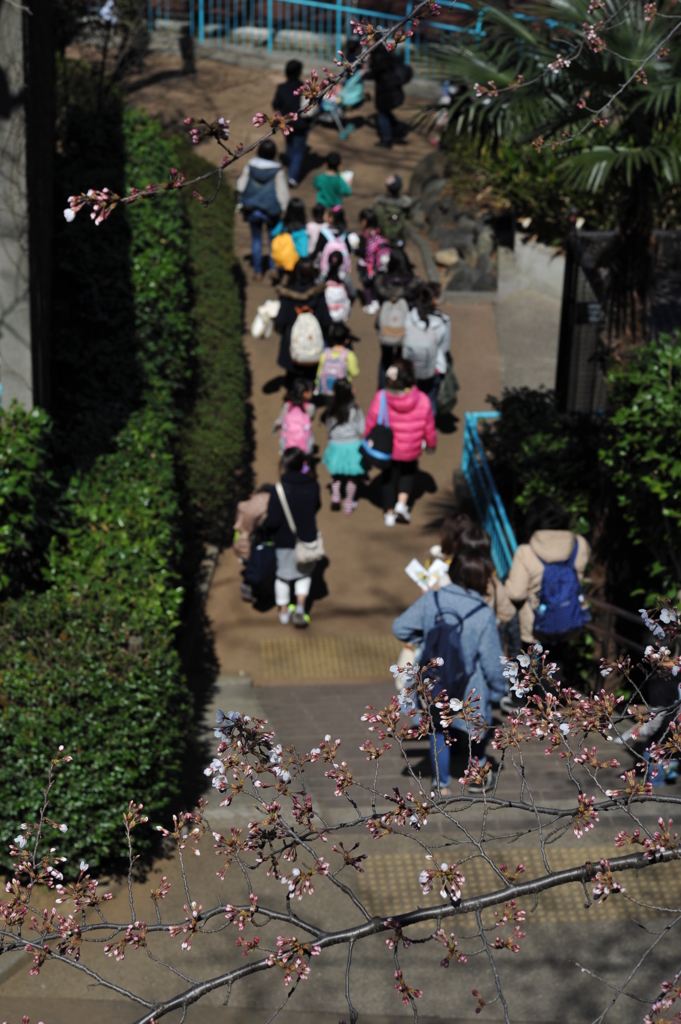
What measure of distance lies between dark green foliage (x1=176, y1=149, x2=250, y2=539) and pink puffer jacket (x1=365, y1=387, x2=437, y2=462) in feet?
4.19

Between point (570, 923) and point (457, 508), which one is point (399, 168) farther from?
point (570, 923)

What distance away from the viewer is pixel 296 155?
1748cm

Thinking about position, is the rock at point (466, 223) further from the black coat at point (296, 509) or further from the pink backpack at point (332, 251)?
the black coat at point (296, 509)

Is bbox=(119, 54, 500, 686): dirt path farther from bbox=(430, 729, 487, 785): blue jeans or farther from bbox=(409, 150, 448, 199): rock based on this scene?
bbox=(430, 729, 487, 785): blue jeans

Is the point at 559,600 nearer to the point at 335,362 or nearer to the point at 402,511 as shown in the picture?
the point at 402,511

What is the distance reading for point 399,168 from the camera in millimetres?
18719

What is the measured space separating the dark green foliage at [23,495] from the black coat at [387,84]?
12.9 meters

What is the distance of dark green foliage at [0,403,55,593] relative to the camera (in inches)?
276

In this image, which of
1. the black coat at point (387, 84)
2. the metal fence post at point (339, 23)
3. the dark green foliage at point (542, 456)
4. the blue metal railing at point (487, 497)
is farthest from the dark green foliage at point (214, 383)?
the metal fence post at point (339, 23)

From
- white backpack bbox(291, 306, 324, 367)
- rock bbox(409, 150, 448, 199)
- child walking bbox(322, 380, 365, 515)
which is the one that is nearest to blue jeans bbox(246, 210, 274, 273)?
rock bbox(409, 150, 448, 199)

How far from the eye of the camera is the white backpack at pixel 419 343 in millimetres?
10797

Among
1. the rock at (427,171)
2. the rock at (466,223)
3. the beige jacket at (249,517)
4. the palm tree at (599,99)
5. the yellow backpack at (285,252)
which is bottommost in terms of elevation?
the beige jacket at (249,517)

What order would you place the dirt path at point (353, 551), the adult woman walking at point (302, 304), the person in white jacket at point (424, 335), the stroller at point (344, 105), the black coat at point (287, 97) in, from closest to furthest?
the dirt path at point (353, 551), the person in white jacket at point (424, 335), the adult woman walking at point (302, 304), the black coat at point (287, 97), the stroller at point (344, 105)

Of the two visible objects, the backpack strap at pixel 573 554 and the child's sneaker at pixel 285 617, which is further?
the child's sneaker at pixel 285 617
